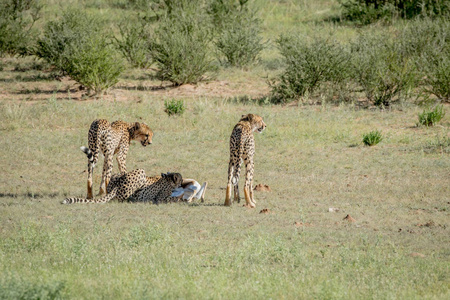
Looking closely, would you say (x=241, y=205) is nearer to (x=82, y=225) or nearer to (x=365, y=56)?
(x=82, y=225)

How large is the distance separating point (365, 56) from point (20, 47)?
12588 millimetres

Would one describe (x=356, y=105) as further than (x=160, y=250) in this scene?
Yes

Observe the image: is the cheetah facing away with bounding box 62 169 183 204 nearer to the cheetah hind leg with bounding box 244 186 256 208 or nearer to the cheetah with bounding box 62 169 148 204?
the cheetah with bounding box 62 169 148 204

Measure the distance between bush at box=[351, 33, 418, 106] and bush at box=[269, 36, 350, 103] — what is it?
416 millimetres

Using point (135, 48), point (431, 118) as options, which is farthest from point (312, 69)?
point (135, 48)

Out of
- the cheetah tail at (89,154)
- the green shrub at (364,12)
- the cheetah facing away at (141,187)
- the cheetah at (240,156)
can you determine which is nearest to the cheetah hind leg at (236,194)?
the cheetah at (240,156)

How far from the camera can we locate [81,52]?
1850 centimetres

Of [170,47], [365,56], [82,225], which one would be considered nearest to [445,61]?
[365,56]

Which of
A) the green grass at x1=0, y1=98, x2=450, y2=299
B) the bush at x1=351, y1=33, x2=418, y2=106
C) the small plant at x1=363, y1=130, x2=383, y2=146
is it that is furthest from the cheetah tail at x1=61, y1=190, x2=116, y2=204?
the bush at x1=351, y1=33, x2=418, y2=106

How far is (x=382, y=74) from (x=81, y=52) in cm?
842

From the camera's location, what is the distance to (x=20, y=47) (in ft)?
77.2

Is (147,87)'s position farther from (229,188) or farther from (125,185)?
(229,188)

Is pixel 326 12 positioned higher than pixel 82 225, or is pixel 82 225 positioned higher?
pixel 326 12

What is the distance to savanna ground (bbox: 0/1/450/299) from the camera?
20.8ft
